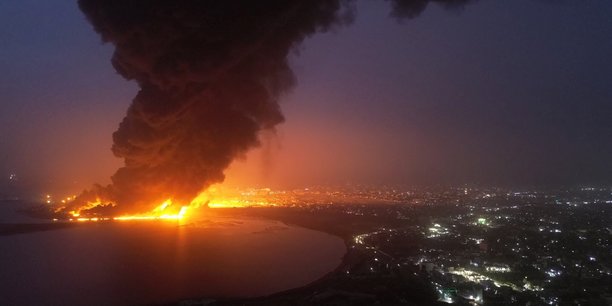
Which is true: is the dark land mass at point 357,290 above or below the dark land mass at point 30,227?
below

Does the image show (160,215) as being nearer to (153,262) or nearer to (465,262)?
(153,262)

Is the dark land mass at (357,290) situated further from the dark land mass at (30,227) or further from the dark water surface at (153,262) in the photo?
the dark land mass at (30,227)

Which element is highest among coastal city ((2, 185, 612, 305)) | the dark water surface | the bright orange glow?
the bright orange glow

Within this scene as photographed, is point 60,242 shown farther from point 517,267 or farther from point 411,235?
point 517,267

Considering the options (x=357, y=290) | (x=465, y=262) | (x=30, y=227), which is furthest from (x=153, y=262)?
(x=30, y=227)

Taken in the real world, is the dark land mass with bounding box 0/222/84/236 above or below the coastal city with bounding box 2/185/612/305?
above

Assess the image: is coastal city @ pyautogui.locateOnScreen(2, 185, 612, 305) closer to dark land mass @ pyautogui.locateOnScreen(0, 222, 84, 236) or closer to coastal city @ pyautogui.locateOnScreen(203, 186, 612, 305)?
coastal city @ pyautogui.locateOnScreen(203, 186, 612, 305)

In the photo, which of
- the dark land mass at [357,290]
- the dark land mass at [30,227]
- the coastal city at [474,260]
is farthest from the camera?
the dark land mass at [30,227]

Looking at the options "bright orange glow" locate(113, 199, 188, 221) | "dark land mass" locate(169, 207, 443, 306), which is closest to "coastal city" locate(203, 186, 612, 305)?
"dark land mass" locate(169, 207, 443, 306)

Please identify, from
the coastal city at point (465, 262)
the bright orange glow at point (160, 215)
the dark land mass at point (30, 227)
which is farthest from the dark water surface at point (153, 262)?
the coastal city at point (465, 262)
